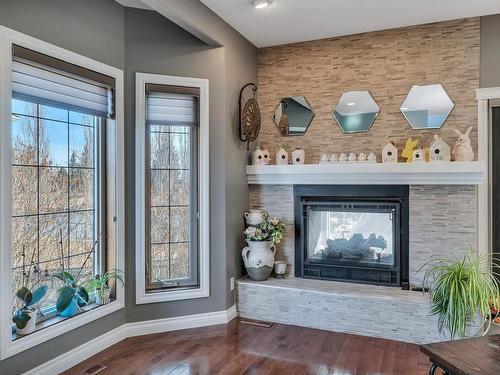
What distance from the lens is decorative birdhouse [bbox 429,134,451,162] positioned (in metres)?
3.34

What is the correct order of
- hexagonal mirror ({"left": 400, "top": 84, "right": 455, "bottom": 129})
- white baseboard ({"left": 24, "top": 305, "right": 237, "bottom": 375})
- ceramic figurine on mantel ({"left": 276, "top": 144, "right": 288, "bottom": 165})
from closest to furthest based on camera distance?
white baseboard ({"left": 24, "top": 305, "right": 237, "bottom": 375}) < hexagonal mirror ({"left": 400, "top": 84, "right": 455, "bottom": 129}) < ceramic figurine on mantel ({"left": 276, "top": 144, "right": 288, "bottom": 165})

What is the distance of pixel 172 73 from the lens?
11.3 feet

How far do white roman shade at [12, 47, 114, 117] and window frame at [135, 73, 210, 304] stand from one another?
317 mm

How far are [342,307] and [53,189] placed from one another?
8.52 ft

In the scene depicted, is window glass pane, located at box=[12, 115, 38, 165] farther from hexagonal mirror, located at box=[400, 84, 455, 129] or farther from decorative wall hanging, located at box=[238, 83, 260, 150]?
hexagonal mirror, located at box=[400, 84, 455, 129]

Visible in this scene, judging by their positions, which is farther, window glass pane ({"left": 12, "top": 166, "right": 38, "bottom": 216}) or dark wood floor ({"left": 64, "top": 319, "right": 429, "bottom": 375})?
dark wood floor ({"left": 64, "top": 319, "right": 429, "bottom": 375})

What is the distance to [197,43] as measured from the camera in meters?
3.52

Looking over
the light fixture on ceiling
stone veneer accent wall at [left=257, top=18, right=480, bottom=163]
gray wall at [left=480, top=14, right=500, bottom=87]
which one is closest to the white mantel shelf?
stone veneer accent wall at [left=257, top=18, right=480, bottom=163]

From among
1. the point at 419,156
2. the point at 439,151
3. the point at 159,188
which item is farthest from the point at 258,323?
the point at 439,151

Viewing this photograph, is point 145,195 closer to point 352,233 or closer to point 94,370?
point 94,370

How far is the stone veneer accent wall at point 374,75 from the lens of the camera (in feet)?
11.3

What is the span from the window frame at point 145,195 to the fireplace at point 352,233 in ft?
3.42

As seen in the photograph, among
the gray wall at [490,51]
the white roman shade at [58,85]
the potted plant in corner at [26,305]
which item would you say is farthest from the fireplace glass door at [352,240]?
the potted plant in corner at [26,305]

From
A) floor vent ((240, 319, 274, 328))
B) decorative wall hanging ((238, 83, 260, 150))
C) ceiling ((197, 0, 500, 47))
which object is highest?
ceiling ((197, 0, 500, 47))
